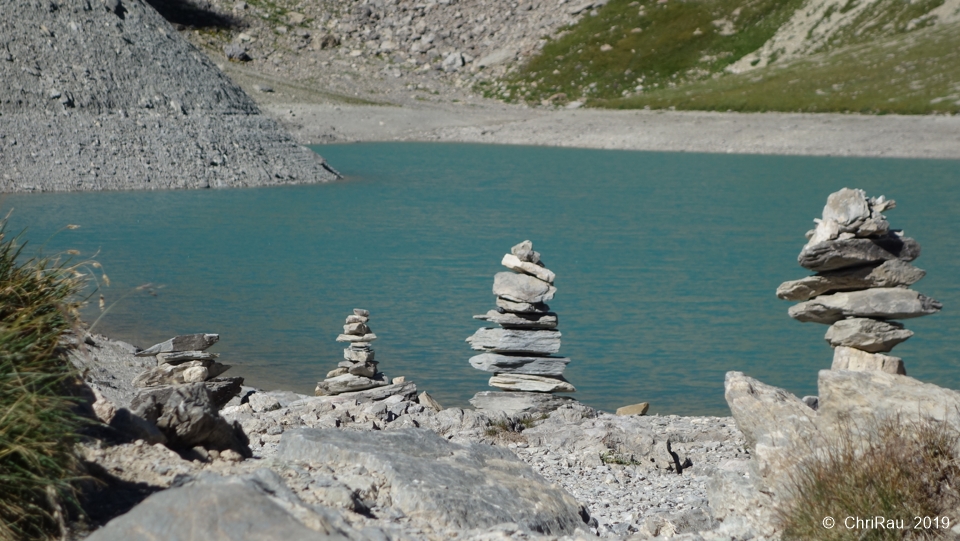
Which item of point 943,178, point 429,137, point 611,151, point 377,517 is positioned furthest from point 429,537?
point 429,137

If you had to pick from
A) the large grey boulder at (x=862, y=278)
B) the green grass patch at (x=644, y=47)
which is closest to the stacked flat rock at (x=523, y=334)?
the large grey boulder at (x=862, y=278)

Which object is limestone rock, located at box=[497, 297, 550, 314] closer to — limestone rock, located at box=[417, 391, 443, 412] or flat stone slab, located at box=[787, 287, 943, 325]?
limestone rock, located at box=[417, 391, 443, 412]

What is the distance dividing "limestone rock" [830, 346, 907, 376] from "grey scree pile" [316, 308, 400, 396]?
22.1ft

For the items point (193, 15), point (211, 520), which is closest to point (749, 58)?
point (193, 15)

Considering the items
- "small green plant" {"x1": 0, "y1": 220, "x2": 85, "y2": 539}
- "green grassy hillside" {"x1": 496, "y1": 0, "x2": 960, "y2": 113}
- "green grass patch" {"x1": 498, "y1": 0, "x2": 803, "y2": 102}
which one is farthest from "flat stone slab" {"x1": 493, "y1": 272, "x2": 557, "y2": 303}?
"green grass patch" {"x1": 498, "y1": 0, "x2": 803, "y2": 102}

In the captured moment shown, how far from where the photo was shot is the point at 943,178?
54656 millimetres

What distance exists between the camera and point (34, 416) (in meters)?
5.75

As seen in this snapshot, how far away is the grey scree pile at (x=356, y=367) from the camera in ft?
50.5

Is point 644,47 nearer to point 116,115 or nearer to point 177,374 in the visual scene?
point 116,115

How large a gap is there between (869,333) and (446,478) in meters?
7.62

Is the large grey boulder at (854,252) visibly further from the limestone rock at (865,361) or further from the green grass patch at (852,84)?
the green grass patch at (852,84)

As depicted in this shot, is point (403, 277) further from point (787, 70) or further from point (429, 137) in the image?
point (787, 70)

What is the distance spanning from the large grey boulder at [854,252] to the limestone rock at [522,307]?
4004mm

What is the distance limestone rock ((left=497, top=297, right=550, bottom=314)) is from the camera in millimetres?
14992
